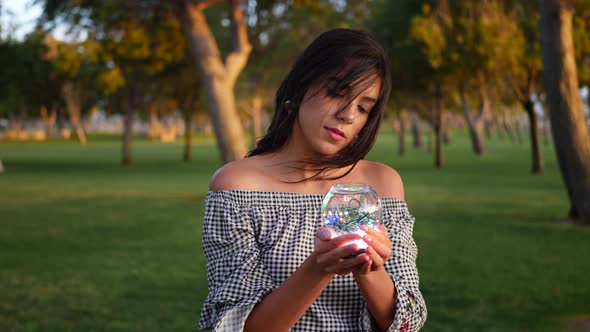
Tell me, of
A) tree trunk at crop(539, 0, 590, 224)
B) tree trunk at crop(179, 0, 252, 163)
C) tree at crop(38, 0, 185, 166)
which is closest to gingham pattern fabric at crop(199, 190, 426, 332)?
tree trunk at crop(539, 0, 590, 224)

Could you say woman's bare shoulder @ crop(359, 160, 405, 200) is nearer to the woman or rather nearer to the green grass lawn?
the woman

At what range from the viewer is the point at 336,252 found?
1922mm

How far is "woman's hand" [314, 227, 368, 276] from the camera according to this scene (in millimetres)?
1914

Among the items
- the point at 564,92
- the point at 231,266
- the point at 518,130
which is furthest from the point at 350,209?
the point at 518,130

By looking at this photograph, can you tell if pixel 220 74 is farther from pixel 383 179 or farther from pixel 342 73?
pixel 342 73

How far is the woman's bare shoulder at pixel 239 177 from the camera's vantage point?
2.51 m

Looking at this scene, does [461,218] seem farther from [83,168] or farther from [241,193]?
[83,168]

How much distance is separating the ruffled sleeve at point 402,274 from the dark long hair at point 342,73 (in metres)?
0.24

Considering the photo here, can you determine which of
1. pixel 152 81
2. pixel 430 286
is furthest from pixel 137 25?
pixel 152 81

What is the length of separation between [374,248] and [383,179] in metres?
0.70

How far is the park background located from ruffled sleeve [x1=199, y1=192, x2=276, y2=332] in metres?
4.79

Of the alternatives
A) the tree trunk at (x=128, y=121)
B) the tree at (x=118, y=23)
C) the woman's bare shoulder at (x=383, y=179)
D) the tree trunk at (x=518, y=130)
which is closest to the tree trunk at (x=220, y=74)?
the tree at (x=118, y=23)

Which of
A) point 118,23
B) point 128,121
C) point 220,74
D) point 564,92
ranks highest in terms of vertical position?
point 118,23

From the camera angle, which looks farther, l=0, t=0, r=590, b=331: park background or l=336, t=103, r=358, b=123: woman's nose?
l=0, t=0, r=590, b=331: park background
